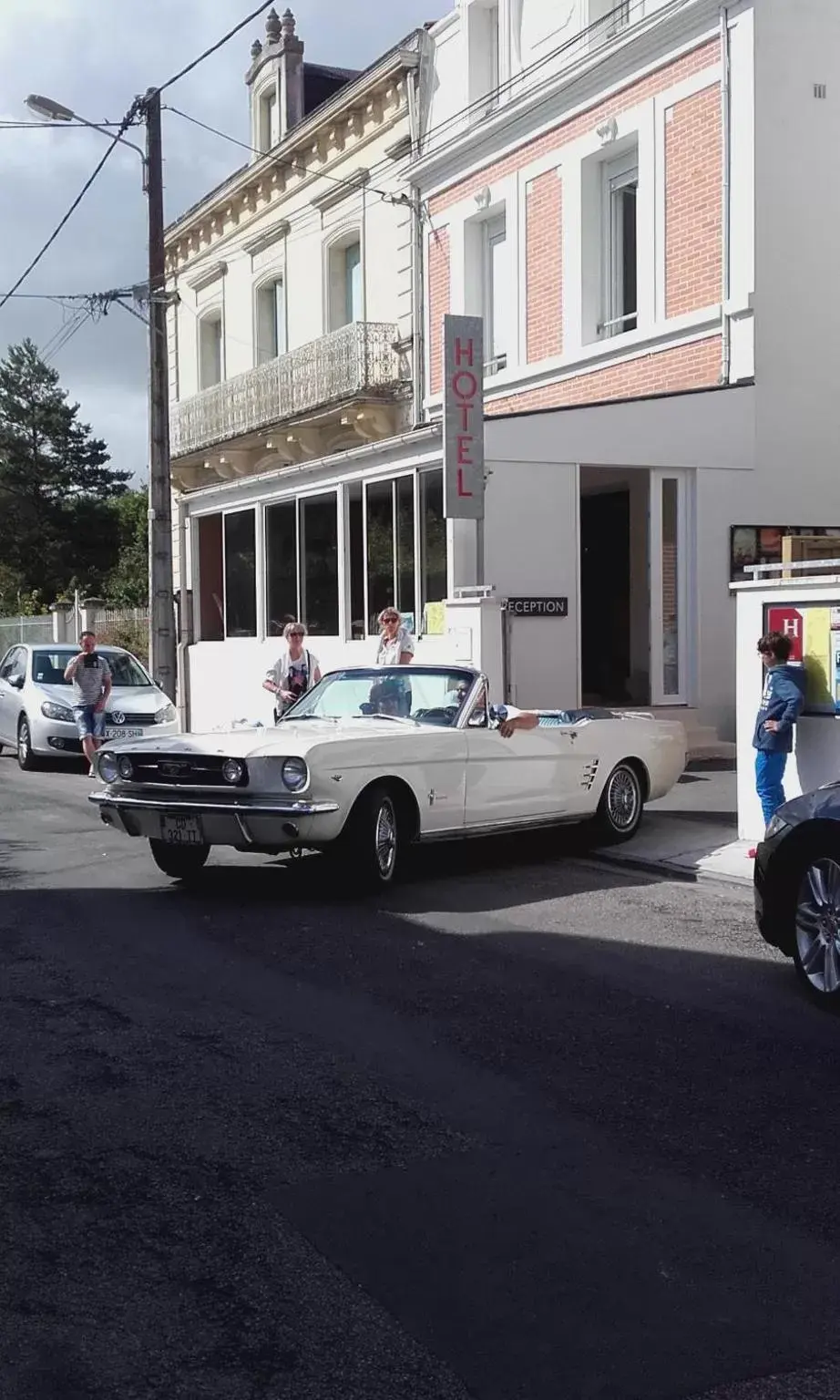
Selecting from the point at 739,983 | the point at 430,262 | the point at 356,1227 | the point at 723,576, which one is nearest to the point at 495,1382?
the point at 356,1227

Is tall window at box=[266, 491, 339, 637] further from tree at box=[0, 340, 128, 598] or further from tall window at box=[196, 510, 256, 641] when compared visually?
tree at box=[0, 340, 128, 598]

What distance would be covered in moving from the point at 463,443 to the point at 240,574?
764 centimetres

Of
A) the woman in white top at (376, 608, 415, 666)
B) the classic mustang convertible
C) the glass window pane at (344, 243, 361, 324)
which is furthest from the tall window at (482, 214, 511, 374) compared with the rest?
the classic mustang convertible

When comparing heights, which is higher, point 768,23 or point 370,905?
point 768,23

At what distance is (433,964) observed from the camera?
25.2ft

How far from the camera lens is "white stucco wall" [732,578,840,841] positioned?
10258mm

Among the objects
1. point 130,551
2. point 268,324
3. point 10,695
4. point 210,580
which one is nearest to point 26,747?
point 10,695

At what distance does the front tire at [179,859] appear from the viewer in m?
10.1

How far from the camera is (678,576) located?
1797cm

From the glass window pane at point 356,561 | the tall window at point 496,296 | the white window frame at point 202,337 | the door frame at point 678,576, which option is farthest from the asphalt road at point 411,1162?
the white window frame at point 202,337

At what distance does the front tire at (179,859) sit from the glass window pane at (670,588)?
30.0 ft

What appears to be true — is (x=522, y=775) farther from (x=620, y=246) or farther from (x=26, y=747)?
(x=620, y=246)

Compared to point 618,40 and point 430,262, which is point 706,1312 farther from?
point 430,262

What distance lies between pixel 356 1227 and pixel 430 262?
70.0 ft
